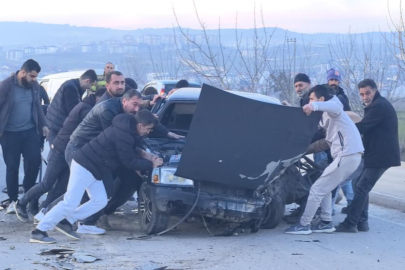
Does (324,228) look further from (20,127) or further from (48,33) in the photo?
(48,33)

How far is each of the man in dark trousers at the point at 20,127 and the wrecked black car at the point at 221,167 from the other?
7.01 feet

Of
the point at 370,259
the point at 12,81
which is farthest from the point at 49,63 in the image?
the point at 370,259

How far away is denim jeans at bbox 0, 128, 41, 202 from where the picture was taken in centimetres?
1046

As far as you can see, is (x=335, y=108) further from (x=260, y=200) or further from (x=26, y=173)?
(x=26, y=173)

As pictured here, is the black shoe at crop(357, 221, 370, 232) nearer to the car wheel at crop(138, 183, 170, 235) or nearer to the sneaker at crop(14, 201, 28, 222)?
the car wheel at crop(138, 183, 170, 235)

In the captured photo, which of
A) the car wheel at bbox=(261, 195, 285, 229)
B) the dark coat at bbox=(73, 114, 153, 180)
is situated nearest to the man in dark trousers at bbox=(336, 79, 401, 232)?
the car wheel at bbox=(261, 195, 285, 229)

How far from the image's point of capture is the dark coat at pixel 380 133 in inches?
378

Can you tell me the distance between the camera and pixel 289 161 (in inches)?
364

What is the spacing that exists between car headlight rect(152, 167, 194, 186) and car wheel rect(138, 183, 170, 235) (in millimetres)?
298

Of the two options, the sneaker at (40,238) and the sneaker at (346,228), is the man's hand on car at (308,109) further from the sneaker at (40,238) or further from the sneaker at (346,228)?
the sneaker at (40,238)

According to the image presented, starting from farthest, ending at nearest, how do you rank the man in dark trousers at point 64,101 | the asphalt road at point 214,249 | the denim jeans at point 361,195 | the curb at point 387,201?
the curb at point 387,201 < the man in dark trousers at point 64,101 < the denim jeans at point 361,195 < the asphalt road at point 214,249

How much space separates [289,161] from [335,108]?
2.85 feet

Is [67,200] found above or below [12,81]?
below

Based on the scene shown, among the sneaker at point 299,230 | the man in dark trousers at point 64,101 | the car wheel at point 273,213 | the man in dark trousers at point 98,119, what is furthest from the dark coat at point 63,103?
the sneaker at point 299,230
